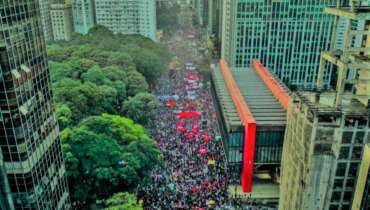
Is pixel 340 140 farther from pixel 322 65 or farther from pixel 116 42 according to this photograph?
pixel 116 42

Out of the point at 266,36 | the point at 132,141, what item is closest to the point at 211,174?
the point at 132,141

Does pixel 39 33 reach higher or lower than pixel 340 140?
higher

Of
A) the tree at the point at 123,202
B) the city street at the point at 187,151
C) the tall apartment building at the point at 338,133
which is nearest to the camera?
the tall apartment building at the point at 338,133

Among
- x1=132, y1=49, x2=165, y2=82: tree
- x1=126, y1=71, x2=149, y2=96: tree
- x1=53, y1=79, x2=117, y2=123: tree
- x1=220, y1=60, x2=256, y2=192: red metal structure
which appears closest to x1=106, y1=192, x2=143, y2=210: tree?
x1=220, y1=60, x2=256, y2=192: red metal structure

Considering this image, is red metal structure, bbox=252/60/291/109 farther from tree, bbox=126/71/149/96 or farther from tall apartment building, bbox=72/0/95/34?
tall apartment building, bbox=72/0/95/34

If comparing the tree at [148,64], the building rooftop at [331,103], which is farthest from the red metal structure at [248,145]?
the tree at [148,64]

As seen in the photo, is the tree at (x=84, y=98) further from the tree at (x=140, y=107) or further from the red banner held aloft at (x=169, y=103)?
the red banner held aloft at (x=169, y=103)
